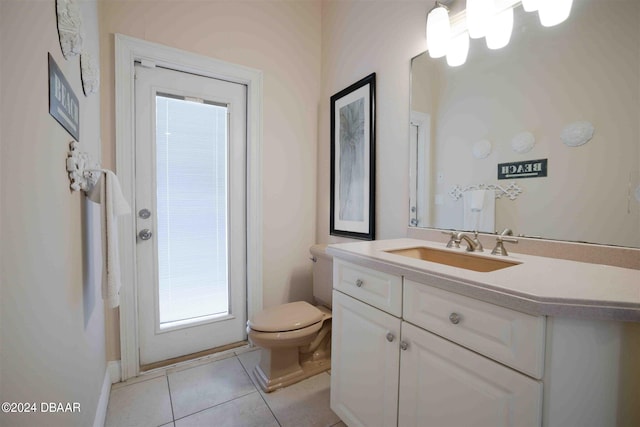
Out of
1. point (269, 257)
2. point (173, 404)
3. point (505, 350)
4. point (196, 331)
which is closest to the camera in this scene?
point (505, 350)

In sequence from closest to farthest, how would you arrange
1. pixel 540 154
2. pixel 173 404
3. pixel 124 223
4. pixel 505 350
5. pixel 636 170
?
pixel 505 350 < pixel 636 170 < pixel 540 154 < pixel 173 404 < pixel 124 223

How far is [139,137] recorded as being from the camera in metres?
1.74

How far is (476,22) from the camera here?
1207mm

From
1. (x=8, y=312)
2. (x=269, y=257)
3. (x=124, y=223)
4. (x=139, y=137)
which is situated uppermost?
(x=139, y=137)

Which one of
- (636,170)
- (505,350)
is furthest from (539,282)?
(636,170)

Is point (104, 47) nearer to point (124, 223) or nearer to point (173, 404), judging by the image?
point (124, 223)

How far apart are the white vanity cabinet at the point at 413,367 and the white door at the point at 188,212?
1094 mm

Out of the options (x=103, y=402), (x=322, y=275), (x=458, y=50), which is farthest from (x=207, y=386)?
(x=458, y=50)

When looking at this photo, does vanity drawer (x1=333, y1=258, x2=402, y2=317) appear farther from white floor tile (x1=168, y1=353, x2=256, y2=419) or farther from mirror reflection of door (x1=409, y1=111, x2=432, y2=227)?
white floor tile (x1=168, y1=353, x2=256, y2=419)

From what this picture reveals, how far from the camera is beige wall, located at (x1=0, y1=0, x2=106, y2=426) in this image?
1.90 feet

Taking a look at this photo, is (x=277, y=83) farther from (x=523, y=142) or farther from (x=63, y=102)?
(x=523, y=142)

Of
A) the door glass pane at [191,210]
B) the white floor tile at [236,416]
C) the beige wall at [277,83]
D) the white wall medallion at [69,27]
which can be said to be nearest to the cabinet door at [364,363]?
the white floor tile at [236,416]

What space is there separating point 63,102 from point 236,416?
1.55 m

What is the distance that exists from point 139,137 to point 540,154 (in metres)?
2.12
